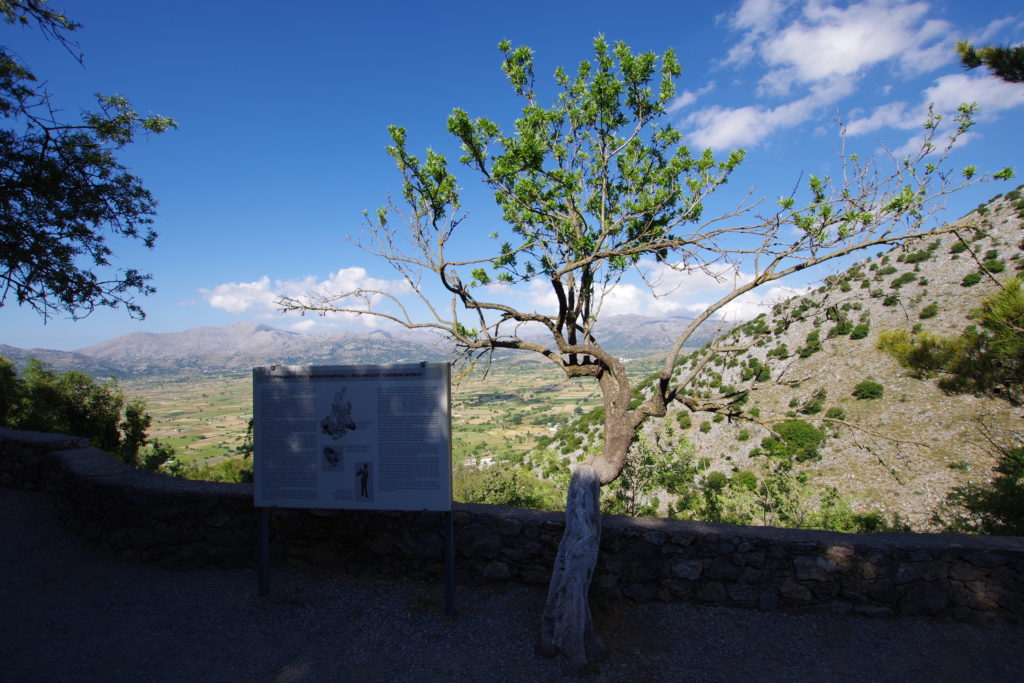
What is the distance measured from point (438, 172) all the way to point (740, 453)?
22.4m

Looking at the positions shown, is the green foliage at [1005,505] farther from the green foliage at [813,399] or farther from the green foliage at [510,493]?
the green foliage at [510,493]

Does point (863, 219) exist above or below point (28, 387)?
above

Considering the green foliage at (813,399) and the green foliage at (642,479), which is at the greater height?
the green foliage at (813,399)

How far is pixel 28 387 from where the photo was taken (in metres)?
13.9

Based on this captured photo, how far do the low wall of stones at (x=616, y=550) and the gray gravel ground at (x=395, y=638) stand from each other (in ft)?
0.50

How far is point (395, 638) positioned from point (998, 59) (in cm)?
649

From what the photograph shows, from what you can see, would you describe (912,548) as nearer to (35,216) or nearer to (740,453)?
(35,216)

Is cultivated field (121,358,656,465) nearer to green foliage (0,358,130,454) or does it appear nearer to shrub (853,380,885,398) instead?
green foliage (0,358,130,454)

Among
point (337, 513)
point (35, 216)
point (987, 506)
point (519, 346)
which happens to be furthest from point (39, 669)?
point (987, 506)

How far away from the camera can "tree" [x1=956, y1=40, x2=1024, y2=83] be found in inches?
149

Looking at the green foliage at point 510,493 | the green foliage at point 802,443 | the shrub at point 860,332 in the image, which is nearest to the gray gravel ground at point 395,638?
the green foliage at point 510,493

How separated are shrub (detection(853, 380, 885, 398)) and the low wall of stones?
22.5 m

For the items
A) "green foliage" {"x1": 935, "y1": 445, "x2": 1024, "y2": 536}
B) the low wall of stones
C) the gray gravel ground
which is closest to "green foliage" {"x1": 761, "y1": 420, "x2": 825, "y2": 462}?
"green foliage" {"x1": 935, "y1": 445, "x2": 1024, "y2": 536}

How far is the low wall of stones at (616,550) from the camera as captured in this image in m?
3.87
